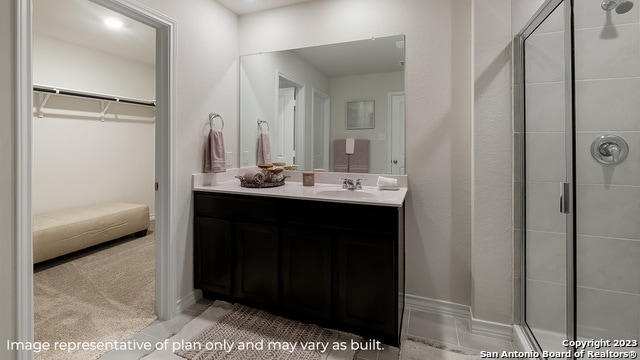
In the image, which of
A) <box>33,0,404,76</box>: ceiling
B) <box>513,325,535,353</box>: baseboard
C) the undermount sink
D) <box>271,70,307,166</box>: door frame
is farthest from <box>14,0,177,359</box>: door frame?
<box>513,325,535,353</box>: baseboard

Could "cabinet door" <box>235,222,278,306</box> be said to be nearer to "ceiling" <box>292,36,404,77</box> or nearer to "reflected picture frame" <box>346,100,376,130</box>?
"reflected picture frame" <box>346,100,376,130</box>

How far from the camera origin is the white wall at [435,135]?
211 centimetres

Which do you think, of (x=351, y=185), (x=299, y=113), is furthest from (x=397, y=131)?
(x=299, y=113)

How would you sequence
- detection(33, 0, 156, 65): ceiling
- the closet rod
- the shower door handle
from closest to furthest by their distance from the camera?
the shower door handle, detection(33, 0, 156, 65): ceiling, the closet rod

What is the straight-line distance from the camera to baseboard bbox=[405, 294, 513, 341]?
6.24 ft

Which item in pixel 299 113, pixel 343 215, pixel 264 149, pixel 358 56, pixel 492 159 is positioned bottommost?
pixel 343 215

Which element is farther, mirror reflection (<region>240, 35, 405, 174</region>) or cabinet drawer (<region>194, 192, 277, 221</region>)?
mirror reflection (<region>240, 35, 405, 174</region>)

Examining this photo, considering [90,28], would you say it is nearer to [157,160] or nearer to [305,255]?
[157,160]

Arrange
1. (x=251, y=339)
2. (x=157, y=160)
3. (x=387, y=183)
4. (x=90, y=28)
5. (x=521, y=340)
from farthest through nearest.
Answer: (x=90, y=28), (x=387, y=183), (x=157, y=160), (x=251, y=339), (x=521, y=340)

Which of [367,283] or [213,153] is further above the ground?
[213,153]

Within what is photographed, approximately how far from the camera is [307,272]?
1940 millimetres

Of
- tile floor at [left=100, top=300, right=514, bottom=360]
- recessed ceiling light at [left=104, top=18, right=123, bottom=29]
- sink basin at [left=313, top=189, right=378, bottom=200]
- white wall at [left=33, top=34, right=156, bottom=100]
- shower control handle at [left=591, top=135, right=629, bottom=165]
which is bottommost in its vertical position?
tile floor at [left=100, top=300, right=514, bottom=360]

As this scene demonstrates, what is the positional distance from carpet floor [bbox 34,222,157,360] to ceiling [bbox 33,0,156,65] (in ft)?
7.71

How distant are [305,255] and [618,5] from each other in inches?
85.1
